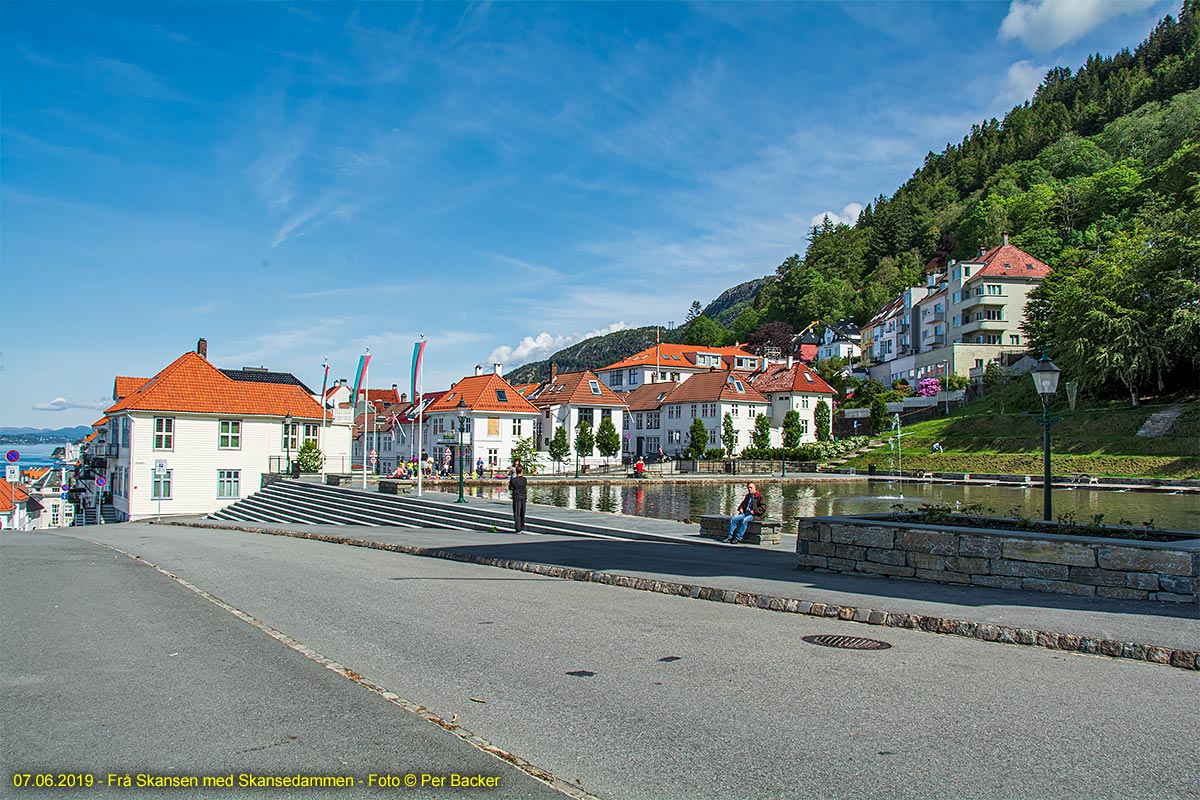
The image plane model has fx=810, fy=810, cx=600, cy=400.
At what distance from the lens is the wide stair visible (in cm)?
2178

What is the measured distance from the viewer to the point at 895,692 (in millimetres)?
6453

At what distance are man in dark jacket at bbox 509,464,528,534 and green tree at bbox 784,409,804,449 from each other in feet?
195

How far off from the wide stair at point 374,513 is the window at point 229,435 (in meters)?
6.75

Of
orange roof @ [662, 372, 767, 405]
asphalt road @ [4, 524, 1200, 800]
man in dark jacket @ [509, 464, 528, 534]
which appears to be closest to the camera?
asphalt road @ [4, 524, 1200, 800]

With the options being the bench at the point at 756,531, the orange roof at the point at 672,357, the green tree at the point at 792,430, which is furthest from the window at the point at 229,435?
the orange roof at the point at 672,357

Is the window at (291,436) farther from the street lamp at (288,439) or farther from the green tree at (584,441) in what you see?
the green tree at (584,441)

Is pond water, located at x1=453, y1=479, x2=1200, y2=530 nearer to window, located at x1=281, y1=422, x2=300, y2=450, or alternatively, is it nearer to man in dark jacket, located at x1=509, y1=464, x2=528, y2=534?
man in dark jacket, located at x1=509, y1=464, x2=528, y2=534

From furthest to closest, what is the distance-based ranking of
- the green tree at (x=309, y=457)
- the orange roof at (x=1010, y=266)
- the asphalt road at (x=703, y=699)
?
1. the orange roof at (x=1010, y=266)
2. the green tree at (x=309, y=457)
3. the asphalt road at (x=703, y=699)

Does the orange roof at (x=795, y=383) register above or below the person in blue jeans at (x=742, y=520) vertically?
above

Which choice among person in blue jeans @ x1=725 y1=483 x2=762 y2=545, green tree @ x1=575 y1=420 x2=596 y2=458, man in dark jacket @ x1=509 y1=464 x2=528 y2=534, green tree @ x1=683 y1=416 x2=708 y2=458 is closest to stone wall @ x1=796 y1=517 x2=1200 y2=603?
person in blue jeans @ x1=725 y1=483 x2=762 y2=545

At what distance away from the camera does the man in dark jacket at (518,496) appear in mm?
21141

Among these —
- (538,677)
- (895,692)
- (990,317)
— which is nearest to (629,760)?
(538,677)

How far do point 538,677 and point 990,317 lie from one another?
87.6m

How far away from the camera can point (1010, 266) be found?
8419cm
